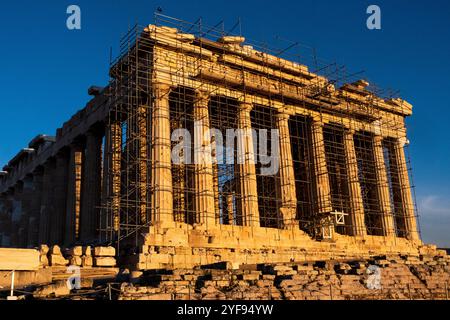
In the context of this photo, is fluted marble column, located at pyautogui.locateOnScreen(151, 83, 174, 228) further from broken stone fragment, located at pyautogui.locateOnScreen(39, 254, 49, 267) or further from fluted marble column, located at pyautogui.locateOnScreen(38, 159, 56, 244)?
fluted marble column, located at pyautogui.locateOnScreen(38, 159, 56, 244)

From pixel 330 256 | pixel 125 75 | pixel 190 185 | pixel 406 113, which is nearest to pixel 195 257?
pixel 190 185

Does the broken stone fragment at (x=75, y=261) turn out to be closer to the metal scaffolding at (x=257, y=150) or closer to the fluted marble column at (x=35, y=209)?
the metal scaffolding at (x=257, y=150)

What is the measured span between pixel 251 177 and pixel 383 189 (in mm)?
11930

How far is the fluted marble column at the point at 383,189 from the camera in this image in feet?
120

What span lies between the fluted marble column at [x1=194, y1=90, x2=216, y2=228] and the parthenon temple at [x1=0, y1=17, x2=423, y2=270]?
8cm

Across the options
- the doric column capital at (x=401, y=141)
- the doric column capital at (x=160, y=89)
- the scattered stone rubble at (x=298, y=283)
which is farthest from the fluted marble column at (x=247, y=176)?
the doric column capital at (x=401, y=141)

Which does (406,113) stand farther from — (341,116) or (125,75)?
(125,75)

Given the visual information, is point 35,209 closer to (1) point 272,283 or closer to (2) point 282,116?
(2) point 282,116

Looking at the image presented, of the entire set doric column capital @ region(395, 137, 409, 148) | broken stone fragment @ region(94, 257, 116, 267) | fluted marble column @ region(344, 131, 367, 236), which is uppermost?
doric column capital @ region(395, 137, 409, 148)

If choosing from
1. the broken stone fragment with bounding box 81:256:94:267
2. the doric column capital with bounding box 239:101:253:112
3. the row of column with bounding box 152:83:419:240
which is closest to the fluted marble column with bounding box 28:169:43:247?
the row of column with bounding box 152:83:419:240

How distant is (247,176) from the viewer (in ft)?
98.8

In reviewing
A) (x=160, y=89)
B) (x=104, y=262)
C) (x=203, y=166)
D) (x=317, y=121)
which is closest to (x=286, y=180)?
(x=317, y=121)

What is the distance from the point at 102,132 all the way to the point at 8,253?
17495 millimetres

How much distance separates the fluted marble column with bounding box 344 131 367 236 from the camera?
34.8m
